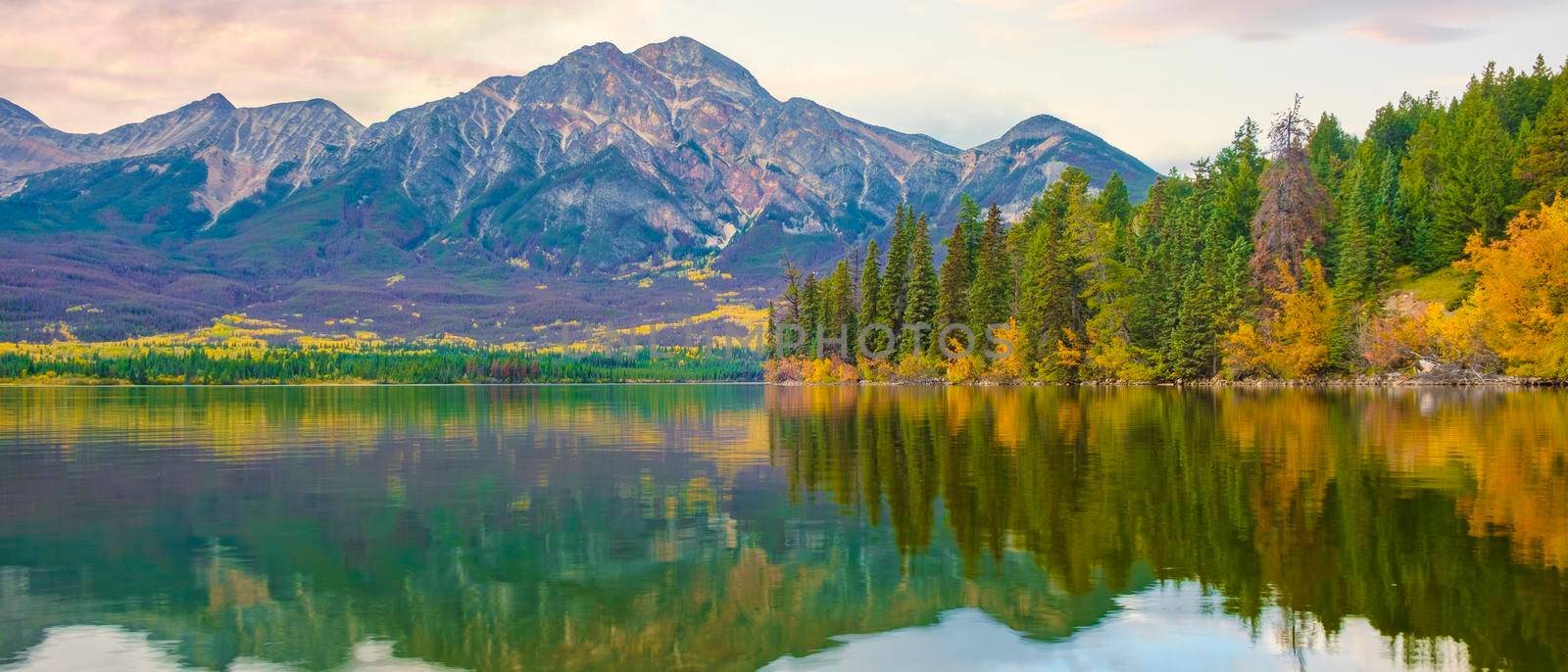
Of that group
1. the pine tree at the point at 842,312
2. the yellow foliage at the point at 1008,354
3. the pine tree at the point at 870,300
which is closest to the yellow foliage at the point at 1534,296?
the yellow foliage at the point at 1008,354

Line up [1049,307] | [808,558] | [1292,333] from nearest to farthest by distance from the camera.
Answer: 1. [808,558]
2. [1292,333]
3. [1049,307]

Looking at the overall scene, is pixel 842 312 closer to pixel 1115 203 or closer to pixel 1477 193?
pixel 1115 203

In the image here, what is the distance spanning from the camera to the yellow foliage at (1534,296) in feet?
276

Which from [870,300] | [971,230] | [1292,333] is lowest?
[1292,333]

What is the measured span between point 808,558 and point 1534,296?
88.7 m

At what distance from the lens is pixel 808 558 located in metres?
20.0

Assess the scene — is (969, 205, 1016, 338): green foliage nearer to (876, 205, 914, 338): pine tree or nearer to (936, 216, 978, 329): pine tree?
(936, 216, 978, 329): pine tree

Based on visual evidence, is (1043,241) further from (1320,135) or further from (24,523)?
(24,523)

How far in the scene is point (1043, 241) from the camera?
429ft

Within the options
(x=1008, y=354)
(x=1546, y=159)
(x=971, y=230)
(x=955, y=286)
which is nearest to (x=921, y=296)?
(x=955, y=286)

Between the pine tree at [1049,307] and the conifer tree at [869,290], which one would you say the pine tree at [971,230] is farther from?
the conifer tree at [869,290]

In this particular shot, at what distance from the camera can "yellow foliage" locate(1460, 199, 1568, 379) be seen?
276 feet

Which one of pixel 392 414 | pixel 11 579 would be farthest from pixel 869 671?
pixel 392 414

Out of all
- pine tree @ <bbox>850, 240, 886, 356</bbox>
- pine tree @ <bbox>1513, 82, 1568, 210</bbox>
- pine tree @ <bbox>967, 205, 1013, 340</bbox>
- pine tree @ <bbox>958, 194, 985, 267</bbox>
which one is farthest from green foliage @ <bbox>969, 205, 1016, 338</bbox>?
pine tree @ <bbox>1513, 82, 1568, 210</bbox>
